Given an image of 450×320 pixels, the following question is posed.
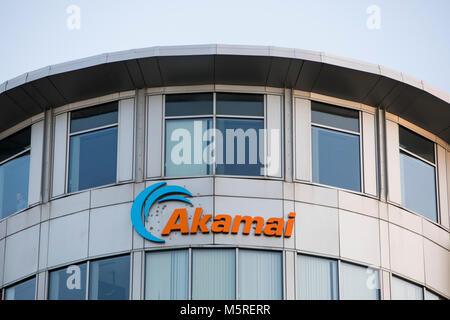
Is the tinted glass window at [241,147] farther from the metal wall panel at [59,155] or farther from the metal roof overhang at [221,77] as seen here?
the metal wall panel at [59,155]

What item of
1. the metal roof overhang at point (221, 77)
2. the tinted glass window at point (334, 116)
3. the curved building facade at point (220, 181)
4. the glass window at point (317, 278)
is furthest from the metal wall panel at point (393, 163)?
the glass window at point (317, 278)

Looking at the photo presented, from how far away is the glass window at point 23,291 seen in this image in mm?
36019

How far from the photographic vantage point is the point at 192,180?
116 feet

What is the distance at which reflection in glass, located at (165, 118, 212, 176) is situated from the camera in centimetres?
3584

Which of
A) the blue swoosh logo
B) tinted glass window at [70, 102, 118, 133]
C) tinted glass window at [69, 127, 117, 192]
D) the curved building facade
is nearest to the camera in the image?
the curved building facade

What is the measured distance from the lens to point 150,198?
3531cm

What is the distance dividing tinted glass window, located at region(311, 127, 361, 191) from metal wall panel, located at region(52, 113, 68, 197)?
7017 mm

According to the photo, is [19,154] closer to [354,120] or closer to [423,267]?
[354,120]

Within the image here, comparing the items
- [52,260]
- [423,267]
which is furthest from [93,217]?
[423,267]

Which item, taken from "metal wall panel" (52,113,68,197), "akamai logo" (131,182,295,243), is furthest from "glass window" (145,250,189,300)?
"metal wall panel" (52,113,68,197)

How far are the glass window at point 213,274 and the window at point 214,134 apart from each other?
92.3 inches

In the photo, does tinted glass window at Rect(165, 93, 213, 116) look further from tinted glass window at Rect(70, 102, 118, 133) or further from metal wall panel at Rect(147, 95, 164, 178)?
tinted glass window at Rect(70, 102, 118, 133)
